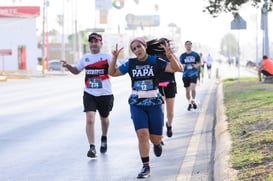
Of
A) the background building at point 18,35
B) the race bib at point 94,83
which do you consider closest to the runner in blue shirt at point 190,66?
the race bib at point 94,83

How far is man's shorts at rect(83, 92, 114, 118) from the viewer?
416 inches

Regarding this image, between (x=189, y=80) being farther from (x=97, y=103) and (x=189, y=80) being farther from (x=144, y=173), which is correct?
(x=144, y=173)

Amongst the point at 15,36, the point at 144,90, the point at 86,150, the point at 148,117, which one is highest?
the point at 15,36

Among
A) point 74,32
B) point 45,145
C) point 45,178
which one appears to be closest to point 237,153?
point 45,178

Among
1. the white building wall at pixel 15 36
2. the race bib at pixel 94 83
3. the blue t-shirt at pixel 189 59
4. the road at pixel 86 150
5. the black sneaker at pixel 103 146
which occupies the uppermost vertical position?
the white building wall at pixel 15 36

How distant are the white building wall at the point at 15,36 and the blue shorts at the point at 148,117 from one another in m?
66.2

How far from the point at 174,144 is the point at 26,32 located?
6613cm

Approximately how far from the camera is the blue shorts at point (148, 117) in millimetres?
8734

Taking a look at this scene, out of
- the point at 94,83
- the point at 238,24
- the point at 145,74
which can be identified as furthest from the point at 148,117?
the point at 238,24

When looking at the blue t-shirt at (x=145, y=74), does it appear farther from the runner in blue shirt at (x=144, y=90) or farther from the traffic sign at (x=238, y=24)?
the traffic sign at (x=238, y=24)

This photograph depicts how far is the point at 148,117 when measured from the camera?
882 centimetres

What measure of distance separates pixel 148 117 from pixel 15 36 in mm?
68699

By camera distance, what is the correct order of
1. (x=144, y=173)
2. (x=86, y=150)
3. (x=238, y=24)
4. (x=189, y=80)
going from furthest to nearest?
1. (x=238, y=24)
2. (x=189, y=80)
3. (x=86, y=150)
4. (x=144, y=173)

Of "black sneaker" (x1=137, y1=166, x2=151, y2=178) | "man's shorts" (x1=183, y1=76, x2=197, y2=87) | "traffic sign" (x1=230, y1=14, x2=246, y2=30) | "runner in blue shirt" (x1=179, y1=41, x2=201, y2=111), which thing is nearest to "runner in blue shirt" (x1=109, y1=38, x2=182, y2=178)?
"black sneaker" (x1=137, y1=166, x2=151, y2=178)
